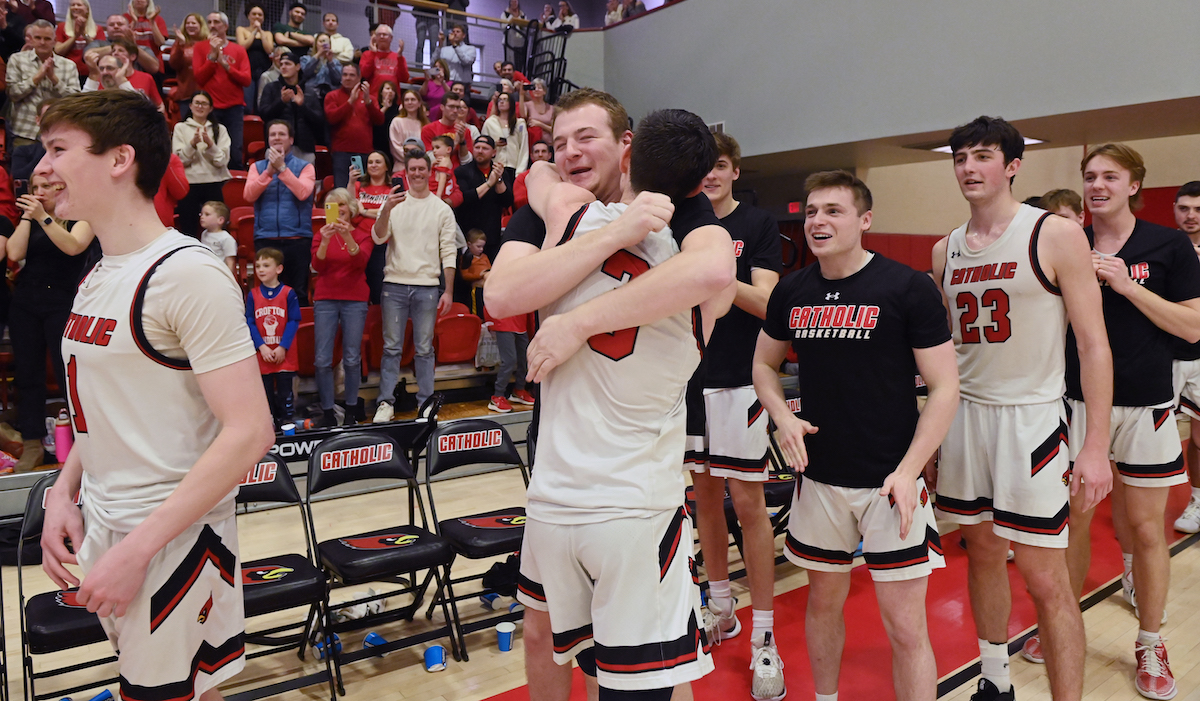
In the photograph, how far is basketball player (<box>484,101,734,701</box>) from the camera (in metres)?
1.64

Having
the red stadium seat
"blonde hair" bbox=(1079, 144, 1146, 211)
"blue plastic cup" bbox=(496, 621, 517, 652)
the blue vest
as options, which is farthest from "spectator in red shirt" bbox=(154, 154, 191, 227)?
"blonde hair" bbox=(1079, 144, 1146, 211)

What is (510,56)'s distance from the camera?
45.0 ft

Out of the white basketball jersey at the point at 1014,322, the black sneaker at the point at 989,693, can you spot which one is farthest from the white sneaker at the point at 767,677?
the white basketball jersey at the point at 1014,322

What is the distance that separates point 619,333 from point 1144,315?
278 centimetres

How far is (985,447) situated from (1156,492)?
1133 mm

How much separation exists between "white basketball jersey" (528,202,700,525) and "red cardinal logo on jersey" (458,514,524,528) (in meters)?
2.16

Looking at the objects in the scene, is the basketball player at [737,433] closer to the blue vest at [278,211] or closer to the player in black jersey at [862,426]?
the player in black jersey at [862,426]

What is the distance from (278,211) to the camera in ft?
22.1

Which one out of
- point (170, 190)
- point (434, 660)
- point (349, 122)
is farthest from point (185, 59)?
point (434, 660)

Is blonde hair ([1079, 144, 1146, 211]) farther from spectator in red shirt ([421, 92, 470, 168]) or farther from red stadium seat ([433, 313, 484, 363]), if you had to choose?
spectator in red shirt ([421, 92, 470, 168])

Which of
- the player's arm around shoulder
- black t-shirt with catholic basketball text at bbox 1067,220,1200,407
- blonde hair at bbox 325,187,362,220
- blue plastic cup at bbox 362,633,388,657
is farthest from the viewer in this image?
blonde hair at bbox 325,187,362,220

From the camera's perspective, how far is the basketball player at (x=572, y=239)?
1639 mm

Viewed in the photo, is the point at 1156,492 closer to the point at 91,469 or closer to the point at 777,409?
the point at 777,409

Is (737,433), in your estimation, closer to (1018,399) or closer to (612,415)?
(1018,399)
